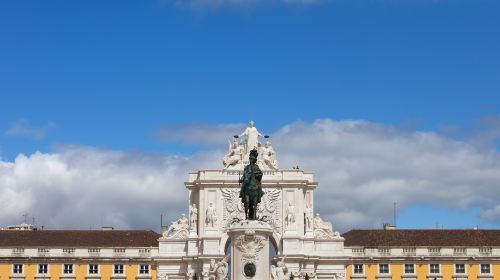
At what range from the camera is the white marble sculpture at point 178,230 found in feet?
327

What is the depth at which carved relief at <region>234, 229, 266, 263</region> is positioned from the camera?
4978cm

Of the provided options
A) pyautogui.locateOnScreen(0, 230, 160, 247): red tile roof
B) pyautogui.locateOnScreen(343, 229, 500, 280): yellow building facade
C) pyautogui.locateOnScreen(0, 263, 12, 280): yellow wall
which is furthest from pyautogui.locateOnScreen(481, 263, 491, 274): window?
pyautogui.locateOnScreen(0, 263, 12, 280): yellow wall

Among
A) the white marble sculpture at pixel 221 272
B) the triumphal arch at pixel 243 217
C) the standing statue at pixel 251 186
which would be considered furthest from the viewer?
the triumphal arch at pixel 243 217

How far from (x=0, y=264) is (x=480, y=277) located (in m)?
43.5

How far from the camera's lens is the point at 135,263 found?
328 feet

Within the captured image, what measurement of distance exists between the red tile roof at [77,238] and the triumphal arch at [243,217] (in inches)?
185

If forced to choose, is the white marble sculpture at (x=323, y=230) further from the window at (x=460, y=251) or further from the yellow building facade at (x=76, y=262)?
the yellow building facade at (x=76, y=262)

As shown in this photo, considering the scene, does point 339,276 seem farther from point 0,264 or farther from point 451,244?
point 0,264

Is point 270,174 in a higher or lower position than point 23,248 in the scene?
higher

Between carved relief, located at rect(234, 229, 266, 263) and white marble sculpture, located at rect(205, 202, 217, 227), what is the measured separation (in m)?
47.6

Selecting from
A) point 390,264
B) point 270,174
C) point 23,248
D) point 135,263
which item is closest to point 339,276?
point 390,264

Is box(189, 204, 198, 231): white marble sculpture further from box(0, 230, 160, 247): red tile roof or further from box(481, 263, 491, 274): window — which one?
box(481, 263, 491, 274): window

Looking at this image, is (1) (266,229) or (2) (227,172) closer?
(1) (266,229)

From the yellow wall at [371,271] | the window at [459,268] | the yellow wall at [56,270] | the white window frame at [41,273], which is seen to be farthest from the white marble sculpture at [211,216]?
the window at [459,268]
